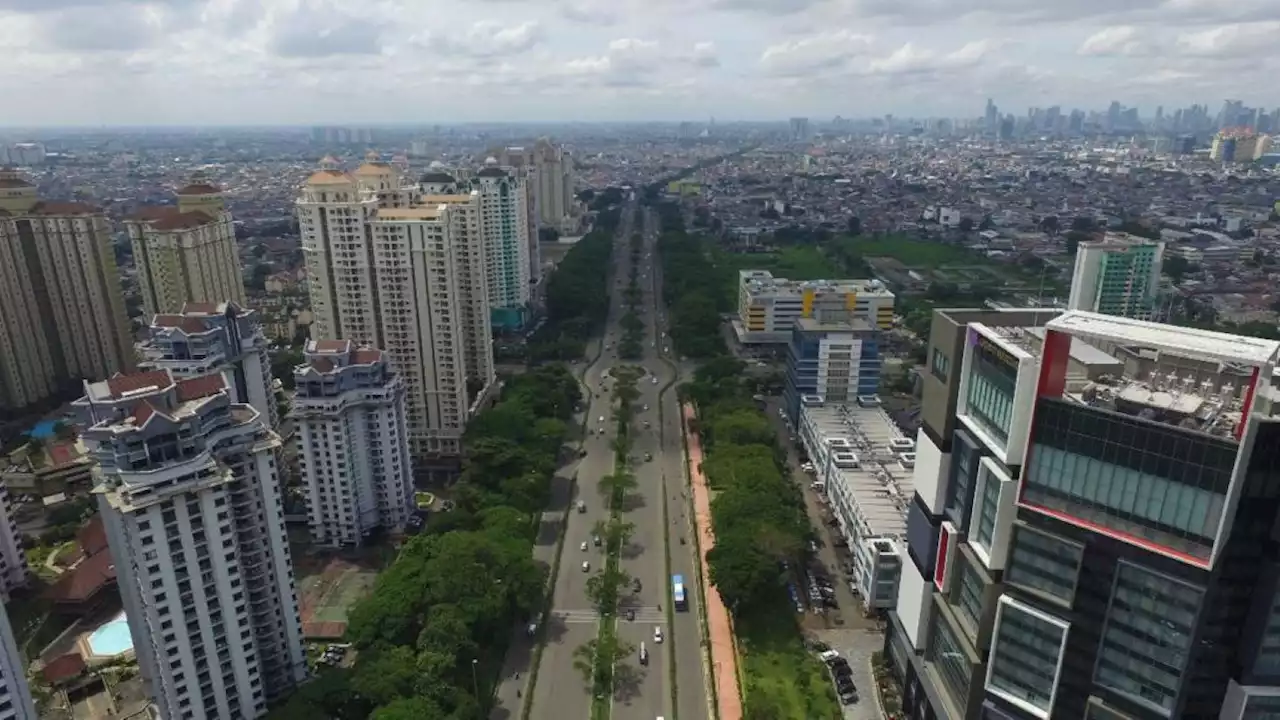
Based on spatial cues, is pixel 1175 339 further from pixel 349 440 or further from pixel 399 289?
pixel 399 289

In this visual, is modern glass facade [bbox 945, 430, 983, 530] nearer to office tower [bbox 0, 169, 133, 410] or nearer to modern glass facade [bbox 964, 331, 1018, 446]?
modern glass facade [bbox 964, 331, 1018, 446]

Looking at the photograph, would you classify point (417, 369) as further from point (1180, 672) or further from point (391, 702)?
point (1180, 672)

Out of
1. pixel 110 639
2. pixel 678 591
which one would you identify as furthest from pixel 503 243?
pixel 110 639

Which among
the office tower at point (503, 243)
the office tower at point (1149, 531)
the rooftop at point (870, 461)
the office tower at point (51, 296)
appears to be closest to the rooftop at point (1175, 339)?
the office tower at point (1149, 531)

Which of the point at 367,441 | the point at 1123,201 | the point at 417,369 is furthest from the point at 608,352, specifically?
the point at 1123,201

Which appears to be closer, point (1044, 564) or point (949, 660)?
point (1044, 564)

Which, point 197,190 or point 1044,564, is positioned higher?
point 197,190

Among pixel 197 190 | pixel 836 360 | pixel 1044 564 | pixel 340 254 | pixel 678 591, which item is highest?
pixel 197 190

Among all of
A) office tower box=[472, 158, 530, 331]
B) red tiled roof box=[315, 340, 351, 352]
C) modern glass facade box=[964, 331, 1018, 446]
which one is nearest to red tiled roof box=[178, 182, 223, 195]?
office tower box=[472, 158, 530, 331]

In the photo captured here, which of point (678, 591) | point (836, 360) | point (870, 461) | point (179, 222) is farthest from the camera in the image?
point (179, 222)
